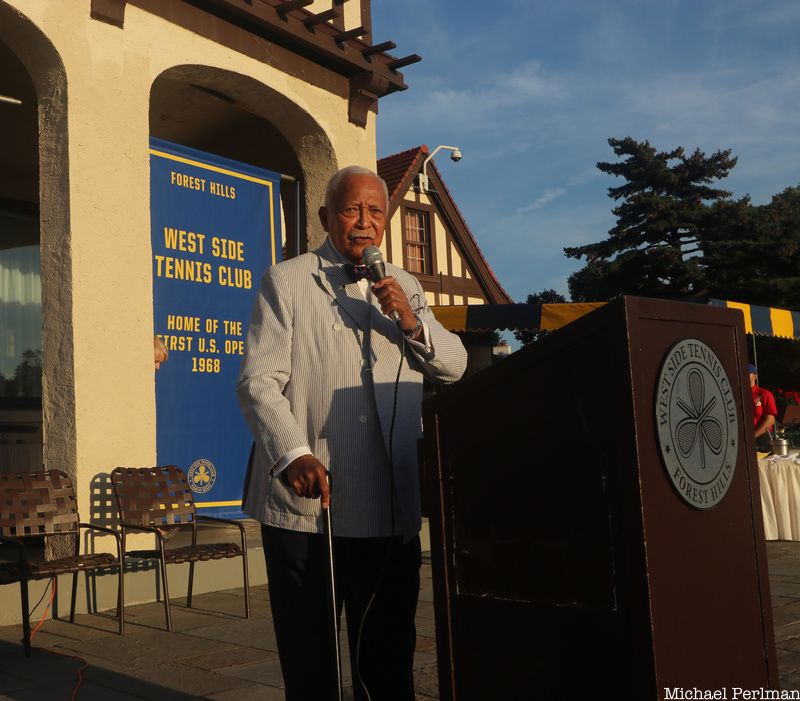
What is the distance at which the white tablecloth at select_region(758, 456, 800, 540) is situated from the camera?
9422 millimetres

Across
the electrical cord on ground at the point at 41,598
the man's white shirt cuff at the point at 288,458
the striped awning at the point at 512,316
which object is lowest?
the electrical cord on ground at the point at 41,598

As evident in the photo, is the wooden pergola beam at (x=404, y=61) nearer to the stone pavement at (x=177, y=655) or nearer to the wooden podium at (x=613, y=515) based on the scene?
the stone pavement at (x=177, y=655)

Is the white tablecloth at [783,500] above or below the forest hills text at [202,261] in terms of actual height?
below

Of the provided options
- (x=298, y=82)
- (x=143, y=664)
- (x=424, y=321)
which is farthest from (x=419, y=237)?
(x=424, y=321)

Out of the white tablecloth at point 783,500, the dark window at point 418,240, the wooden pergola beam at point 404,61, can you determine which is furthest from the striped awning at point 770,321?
the dark window at point 418,240

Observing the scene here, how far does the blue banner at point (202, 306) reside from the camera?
7.47 meters

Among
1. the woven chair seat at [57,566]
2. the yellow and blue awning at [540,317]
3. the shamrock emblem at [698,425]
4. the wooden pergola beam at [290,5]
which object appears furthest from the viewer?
the yellow and blue awning at [540,317]

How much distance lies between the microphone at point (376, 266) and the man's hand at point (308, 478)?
1.50 feet

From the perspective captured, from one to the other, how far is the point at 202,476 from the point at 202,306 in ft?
4.53

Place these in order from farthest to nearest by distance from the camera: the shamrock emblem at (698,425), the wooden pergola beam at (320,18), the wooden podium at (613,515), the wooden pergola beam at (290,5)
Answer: the wooden pergola beam at (320,18) → the wooden pergola beam at (290,5) → the shamrock emblem at (698,425) → the wooden podium at (613,515)

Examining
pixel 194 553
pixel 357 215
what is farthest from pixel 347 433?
pixel 194 553

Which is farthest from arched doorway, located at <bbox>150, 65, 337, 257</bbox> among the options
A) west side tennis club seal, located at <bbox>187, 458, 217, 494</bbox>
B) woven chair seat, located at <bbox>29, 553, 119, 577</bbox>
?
woven chair seat, located at <bbox>29, 553, 119, 577</bbox>

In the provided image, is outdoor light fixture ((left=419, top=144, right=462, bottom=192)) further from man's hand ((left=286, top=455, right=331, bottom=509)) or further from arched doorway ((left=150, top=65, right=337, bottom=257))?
man's hand ((left=286, top=455, right=331, bottom=509))

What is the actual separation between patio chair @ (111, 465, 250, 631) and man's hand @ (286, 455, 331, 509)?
3766 millimetres
